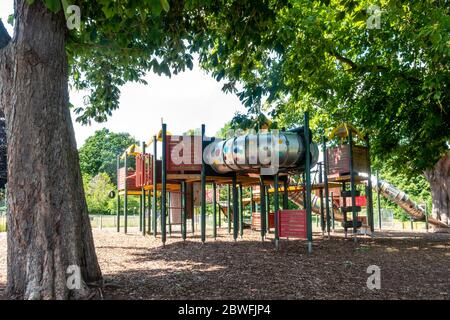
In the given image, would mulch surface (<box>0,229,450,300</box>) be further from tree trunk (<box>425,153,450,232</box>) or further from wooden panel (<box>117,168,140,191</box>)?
tree trunk (<box>425,153,450,232</box>)

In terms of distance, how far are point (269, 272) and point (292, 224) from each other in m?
4.03

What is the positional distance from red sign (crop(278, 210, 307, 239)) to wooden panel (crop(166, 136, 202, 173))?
3.11 metres

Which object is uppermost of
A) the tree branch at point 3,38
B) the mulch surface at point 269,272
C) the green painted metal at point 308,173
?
the tree branch at point 3,38

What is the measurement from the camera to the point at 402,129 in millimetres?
13617

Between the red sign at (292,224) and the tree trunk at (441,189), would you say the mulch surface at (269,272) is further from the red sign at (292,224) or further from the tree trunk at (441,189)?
the tree trunk at (441,189)

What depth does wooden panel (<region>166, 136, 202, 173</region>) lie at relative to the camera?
512 inches

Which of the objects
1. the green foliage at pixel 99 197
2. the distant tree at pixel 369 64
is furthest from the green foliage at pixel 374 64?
the green foliage at pixel 99 197

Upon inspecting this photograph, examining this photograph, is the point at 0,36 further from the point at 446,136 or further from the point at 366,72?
the point at 446,136

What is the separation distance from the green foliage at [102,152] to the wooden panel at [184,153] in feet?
205

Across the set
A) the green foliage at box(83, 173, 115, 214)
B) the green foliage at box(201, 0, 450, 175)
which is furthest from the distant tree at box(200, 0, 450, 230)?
the green foliage at box(83, 173, 115, 214)

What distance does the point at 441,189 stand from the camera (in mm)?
21422

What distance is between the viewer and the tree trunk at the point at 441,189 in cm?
2050

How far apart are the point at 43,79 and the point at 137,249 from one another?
6.96 m
